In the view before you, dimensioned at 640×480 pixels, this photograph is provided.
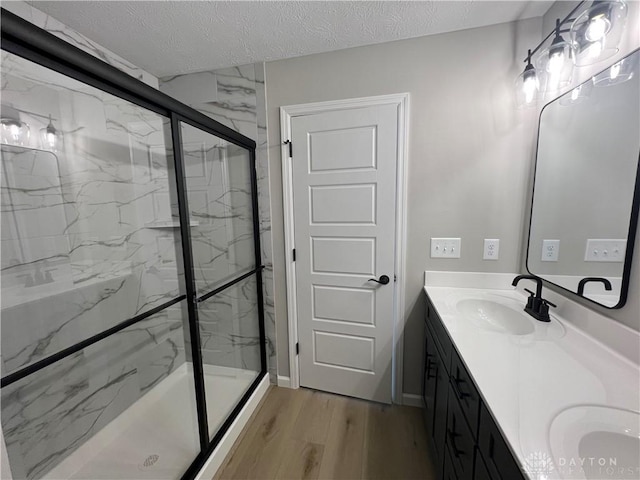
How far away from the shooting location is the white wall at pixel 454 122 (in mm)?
1547

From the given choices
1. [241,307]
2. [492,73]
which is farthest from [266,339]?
[492,73]

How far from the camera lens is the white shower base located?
4.87ft

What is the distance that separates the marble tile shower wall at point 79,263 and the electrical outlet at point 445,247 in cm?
180

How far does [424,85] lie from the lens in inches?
64.6

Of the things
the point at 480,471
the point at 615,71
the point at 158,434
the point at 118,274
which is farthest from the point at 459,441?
the point at 118,274

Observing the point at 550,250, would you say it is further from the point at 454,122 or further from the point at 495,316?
the point at 454,122

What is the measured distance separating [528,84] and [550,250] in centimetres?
91

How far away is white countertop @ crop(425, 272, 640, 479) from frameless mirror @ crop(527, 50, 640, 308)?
229mm

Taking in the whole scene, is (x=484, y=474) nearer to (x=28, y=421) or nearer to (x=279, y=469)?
(x=279, y=469)

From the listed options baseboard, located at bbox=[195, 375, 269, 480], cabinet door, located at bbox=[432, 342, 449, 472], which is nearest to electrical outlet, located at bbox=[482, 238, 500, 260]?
cabinet door, located at bbox=[432, 342, 449, 472]

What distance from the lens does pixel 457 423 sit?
1032mm

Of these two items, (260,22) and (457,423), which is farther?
(260,22)

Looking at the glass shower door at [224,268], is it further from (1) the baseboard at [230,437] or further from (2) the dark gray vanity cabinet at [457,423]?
(2) the dark gray vanity cabinet at [457,423]

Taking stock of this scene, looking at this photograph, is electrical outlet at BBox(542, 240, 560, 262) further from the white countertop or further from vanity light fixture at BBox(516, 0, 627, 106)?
vanity light fixture at BBox(516, 0, 627, 106)
